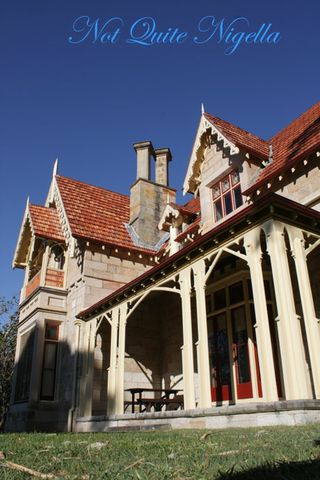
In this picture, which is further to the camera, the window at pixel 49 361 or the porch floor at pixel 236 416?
the window at pixel 49 361

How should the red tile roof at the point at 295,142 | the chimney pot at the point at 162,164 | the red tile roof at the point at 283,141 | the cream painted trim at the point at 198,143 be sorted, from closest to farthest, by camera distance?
the red tile roof at the point at 295,142, the red tile roof at the point at 283,141, the cream painted trim at the point at 198,143, the chimney pot at the point at 162,164

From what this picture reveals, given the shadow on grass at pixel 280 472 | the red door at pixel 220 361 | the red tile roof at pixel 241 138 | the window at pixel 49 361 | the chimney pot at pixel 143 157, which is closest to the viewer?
the shadow on grass at pixel 280 472

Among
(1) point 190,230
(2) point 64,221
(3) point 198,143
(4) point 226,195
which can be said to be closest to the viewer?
(4) point 226,195

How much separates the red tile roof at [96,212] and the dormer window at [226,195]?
13.4ft

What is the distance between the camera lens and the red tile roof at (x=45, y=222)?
53.5 feet

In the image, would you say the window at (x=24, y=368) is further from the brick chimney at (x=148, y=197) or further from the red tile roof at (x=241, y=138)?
the red tile roof at (x=241, y=138)

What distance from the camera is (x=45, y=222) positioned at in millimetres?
17094

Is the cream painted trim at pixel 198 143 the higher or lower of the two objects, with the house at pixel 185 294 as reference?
higher

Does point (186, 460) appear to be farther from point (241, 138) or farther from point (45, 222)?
point (45, 222)

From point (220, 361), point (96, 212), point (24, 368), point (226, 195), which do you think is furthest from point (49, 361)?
point (226, 195)

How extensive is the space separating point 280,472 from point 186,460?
906mm

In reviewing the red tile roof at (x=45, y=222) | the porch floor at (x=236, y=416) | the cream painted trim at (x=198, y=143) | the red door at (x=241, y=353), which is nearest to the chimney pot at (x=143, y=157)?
the red tile roof at (x=45, y=222)

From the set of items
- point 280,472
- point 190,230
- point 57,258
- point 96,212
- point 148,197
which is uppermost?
point 148,197

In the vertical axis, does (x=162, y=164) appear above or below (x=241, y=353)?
above
